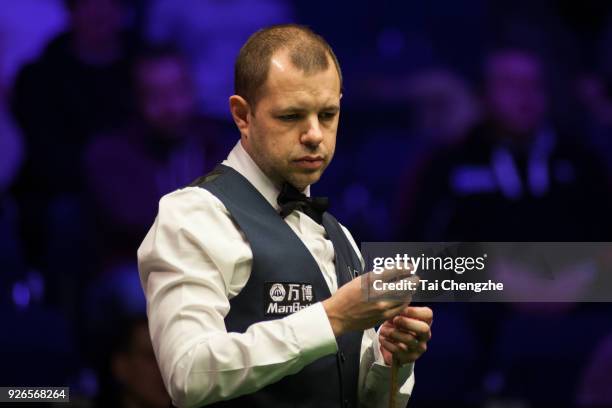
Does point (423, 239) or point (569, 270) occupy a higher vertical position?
point (423, 239)

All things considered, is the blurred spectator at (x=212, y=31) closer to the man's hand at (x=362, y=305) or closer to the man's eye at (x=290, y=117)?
the man's eye at (x=290, y=117)

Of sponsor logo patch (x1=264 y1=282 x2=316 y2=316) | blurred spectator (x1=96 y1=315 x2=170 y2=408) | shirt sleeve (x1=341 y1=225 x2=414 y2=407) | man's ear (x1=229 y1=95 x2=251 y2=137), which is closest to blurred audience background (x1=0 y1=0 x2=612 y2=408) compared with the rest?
blurred spectator (x1=96 y1=315 x2=170 y2=408)

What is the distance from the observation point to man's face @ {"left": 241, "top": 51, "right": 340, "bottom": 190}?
7.70 feet

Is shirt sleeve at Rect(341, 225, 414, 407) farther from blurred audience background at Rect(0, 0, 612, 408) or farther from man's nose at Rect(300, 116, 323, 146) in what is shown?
blurred audience background at Rect(0, 0, 612, 408)

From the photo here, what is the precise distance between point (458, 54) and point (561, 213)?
0.74 m

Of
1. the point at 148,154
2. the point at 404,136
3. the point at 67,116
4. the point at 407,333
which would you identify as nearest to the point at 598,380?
the point at 404,136

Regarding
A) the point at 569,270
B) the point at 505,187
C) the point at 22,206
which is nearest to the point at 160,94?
the point at 22,206

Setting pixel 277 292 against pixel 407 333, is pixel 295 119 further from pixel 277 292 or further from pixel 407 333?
pixel 407 333

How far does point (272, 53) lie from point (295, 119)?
0.51ft

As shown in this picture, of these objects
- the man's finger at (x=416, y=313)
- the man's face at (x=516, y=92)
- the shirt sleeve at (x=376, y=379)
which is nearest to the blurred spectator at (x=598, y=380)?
the man's face at (x=516, y=92)

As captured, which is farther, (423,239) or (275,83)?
(423,239)

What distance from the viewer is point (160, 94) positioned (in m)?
4.15

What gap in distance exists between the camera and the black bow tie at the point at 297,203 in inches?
96.1

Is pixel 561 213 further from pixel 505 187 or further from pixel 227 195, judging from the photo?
pixel 227 195
